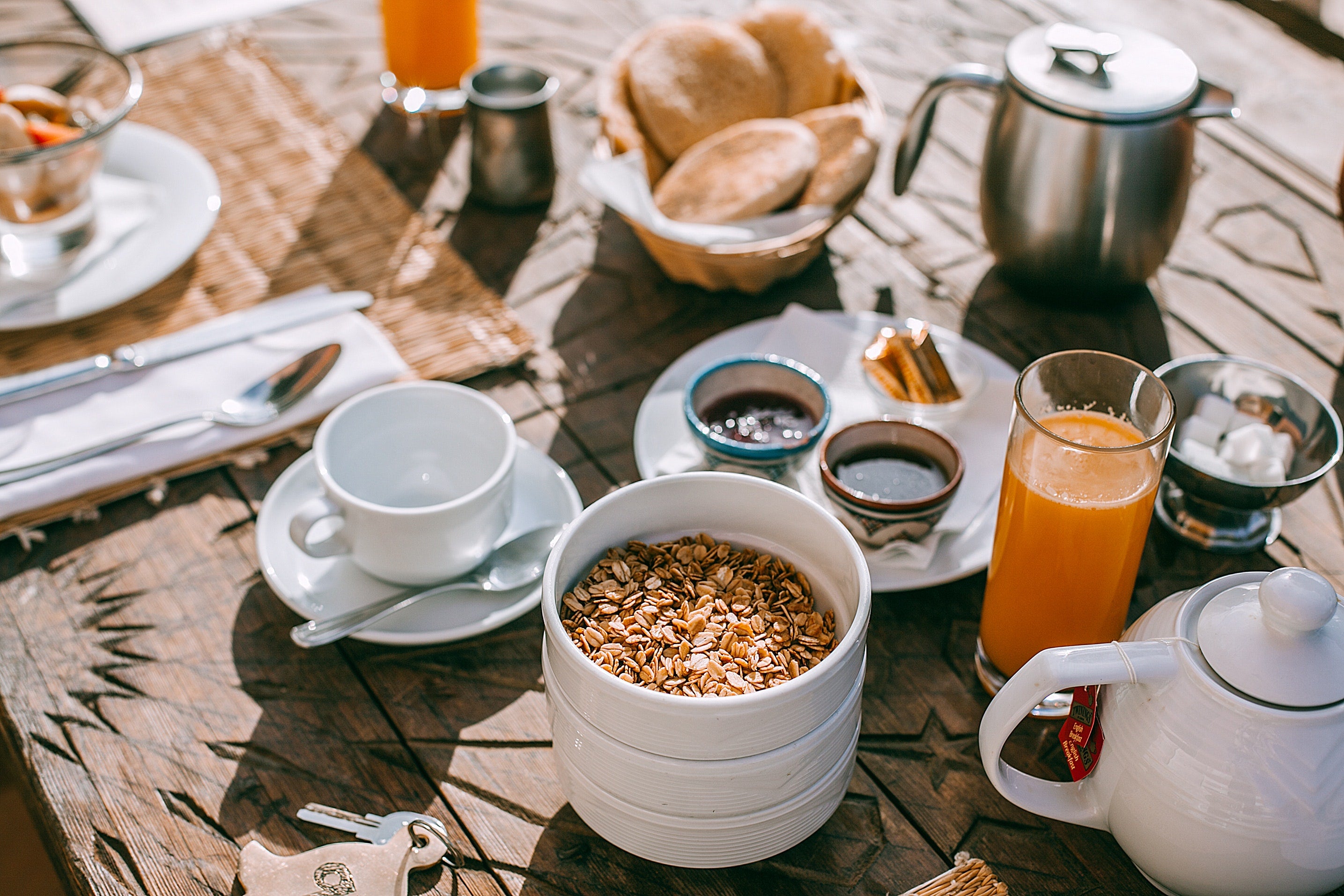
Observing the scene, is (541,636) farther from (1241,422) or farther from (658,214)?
(1241,422)

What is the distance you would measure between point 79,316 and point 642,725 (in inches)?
33.2

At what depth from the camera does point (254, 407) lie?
995 millimetres

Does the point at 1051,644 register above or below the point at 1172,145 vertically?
below

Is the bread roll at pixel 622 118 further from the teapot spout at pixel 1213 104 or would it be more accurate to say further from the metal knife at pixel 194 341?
the teapot spout at pixel 1213 104

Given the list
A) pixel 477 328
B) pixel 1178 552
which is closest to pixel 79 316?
pixel 477 328

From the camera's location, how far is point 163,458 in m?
0.96

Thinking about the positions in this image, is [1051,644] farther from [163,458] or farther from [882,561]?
[163,458]

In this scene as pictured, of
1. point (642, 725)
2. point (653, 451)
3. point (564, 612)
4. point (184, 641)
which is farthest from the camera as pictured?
point (653, 451)

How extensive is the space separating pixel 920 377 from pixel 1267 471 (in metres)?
0.30

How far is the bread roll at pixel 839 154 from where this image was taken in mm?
1129

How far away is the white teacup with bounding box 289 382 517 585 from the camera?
77cm

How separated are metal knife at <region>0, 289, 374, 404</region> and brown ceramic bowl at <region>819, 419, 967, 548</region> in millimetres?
539

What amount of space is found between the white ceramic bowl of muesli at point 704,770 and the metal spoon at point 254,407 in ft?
1.64

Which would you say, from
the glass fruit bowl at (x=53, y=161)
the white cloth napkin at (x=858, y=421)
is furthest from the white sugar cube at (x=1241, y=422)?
the glass fruit bowl at (x=53, y=161)
